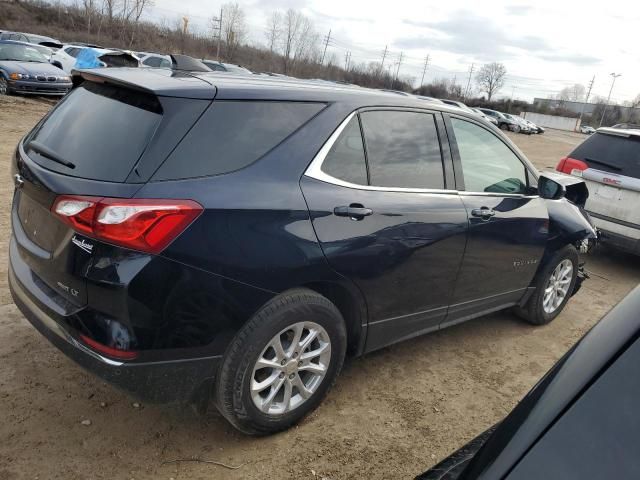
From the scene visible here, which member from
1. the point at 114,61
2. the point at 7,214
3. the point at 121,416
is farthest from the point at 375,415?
the point at 7,214

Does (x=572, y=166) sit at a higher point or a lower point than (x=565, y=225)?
higher

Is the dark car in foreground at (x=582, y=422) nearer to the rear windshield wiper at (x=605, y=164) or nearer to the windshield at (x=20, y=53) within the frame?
the rear windshield wiper at (x=605, y=164)

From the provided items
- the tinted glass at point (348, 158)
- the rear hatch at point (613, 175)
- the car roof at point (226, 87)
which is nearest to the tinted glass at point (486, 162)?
the car roof at point (226, 87)

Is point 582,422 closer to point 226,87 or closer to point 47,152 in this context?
point 226,87

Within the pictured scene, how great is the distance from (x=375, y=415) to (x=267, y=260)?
128 cm

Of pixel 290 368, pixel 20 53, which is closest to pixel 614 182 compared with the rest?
pixel 290 368

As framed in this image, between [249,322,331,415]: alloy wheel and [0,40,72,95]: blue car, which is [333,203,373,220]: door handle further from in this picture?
[0,40,72,95]: blue car

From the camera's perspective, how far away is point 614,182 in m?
6.18

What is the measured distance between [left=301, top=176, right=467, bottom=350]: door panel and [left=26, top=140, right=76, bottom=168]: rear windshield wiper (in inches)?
43.6

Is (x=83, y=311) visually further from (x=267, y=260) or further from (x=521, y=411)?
(x=521, y=411)

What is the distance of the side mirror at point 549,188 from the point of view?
4133mm

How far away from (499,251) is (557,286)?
4.12ft

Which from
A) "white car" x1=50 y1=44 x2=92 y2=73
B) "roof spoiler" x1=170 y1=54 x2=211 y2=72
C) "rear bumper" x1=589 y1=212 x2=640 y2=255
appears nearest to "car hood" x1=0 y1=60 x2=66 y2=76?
"white car" x1=50 y1=44 x2=92 y2=73

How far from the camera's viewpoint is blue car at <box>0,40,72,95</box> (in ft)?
49.6
